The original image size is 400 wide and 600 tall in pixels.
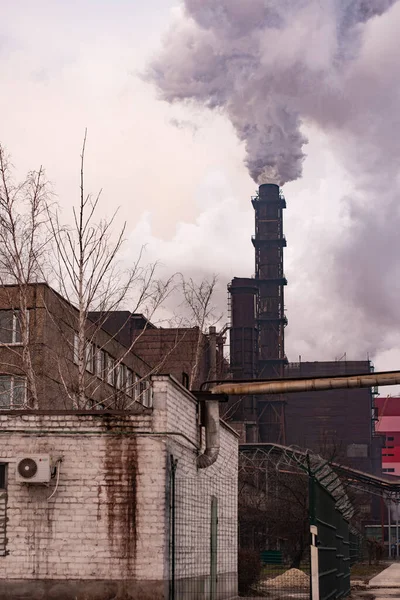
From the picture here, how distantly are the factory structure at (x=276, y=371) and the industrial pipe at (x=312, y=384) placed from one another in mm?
53941

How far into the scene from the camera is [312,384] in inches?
666

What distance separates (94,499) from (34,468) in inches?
42.9

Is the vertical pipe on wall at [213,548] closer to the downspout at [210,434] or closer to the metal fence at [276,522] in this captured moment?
the downspout at [210,434]

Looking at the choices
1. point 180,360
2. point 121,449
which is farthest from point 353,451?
point 121,449

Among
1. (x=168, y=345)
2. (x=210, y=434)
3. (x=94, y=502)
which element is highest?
(x=168, y=345)

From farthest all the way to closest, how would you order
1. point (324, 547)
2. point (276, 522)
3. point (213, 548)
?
point (276, 522) < point (213, 548) < point (324, 547)

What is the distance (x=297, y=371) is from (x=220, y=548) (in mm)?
79962

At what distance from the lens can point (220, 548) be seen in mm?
18656

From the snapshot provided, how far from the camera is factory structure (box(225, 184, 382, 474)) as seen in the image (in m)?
79.9

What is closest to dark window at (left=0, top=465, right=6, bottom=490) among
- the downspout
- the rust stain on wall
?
the rust stain on wall

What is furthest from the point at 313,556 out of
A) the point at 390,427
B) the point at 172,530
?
the point at 390,427

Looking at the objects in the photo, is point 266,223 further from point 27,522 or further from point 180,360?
point 27,522

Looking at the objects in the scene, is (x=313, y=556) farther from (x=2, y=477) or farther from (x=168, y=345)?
(x=168, y=345)

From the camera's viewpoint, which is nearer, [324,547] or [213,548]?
[324,547]
